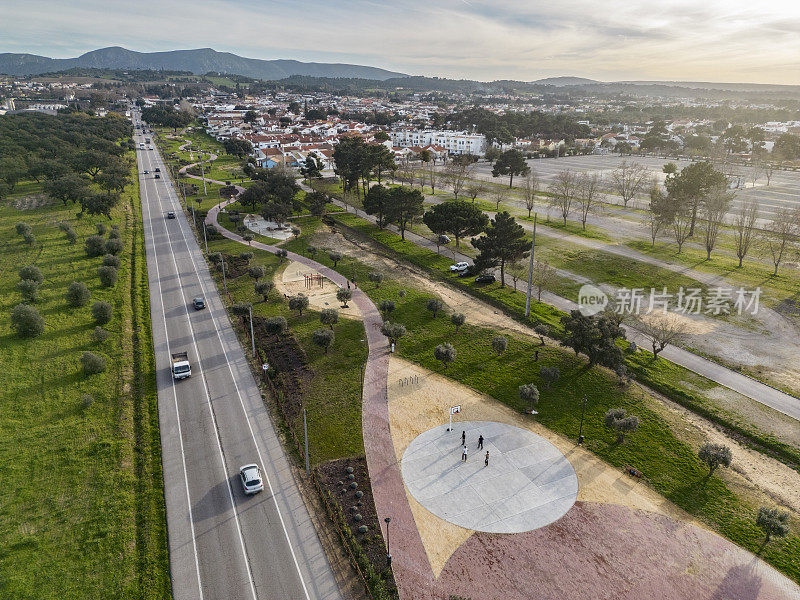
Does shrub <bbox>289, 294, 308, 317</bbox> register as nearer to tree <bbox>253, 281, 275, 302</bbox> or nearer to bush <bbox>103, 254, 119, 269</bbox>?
tree <bbox>253, 281, 275, 302</bbox>

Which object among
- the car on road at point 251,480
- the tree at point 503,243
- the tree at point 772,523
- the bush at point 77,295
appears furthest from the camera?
the tree at point 503,243

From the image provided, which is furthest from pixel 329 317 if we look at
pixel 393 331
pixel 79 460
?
pixel 79 460

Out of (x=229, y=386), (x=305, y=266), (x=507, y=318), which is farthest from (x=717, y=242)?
(x=229, y=386)

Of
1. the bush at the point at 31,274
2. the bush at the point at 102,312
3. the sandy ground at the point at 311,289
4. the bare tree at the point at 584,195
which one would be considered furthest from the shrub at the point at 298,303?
the bare tree at the point at 584,195

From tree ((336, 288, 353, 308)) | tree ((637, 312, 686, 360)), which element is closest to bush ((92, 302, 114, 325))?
tree ((336, 288, 353, 308))

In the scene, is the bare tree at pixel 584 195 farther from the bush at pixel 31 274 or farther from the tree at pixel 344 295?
the bush at pixel 31 274

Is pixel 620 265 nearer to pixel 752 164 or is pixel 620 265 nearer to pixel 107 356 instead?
pixel 107 356

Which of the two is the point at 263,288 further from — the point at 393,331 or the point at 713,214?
the point at 713,214
